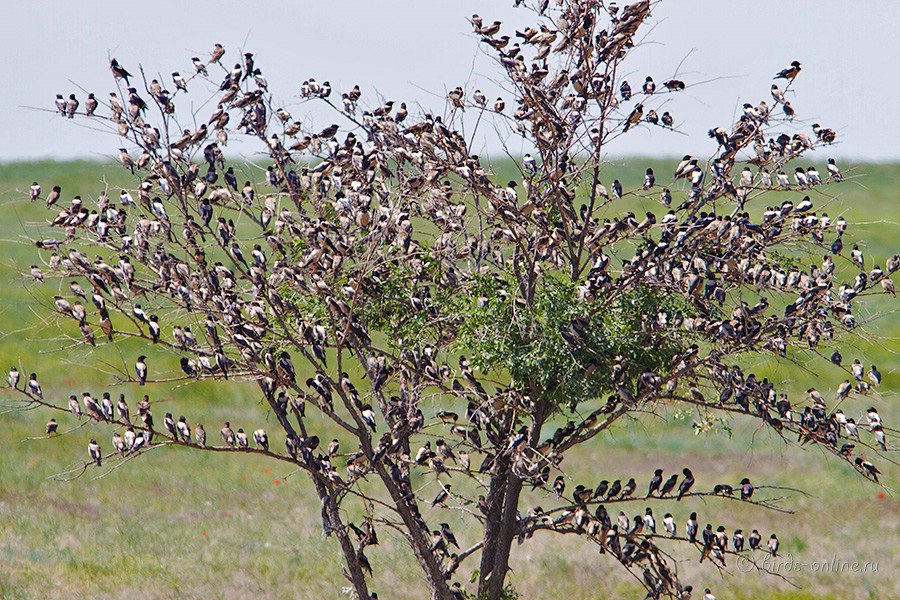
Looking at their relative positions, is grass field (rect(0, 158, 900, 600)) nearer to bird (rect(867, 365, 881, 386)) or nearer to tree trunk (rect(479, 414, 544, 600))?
bird (rect(867, 365, 881, 386))

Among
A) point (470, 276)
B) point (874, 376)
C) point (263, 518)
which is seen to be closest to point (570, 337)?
point (470, 276)

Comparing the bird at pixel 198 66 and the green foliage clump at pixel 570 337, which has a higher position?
the bird at pixel 198 66

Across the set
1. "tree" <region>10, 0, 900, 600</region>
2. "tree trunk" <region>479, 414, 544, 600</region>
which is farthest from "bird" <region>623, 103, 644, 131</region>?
"tree trunk" <region>479, 414, 544, 600</region>

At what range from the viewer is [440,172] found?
33.3 feet

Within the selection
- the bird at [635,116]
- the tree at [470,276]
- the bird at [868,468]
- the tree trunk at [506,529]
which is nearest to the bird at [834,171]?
the tree at [470,276]

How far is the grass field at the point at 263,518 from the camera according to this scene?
49.7 feet

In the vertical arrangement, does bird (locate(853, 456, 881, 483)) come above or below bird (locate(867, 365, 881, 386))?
below

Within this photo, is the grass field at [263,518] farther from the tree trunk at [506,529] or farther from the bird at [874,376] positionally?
the tree trunk at [506,529]

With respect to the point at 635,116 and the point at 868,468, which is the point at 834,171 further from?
the point at 868,468

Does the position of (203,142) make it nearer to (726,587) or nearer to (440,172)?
(440,172)

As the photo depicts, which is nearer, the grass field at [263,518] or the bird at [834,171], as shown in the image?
the bird at [834,171]

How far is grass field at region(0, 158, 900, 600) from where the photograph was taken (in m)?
15.1

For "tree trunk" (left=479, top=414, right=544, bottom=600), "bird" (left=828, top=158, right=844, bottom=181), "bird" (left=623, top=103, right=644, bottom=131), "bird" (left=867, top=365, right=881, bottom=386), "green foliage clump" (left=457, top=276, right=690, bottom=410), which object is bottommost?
"tree trunk" (left=479, top=414, right=544, bottom=600)

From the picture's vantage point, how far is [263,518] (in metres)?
19.2
